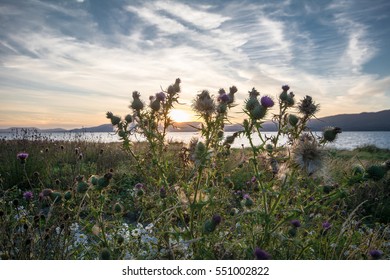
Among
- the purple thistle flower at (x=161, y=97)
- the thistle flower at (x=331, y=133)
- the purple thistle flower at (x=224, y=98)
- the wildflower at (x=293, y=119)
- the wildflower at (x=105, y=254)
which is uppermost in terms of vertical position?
the purple thistle flower at (x=161, y=97)

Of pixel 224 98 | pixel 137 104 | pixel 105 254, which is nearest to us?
pixel 105 254

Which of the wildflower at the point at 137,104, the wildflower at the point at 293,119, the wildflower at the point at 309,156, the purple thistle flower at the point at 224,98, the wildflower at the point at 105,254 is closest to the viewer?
the wildflower at the point at 105,254

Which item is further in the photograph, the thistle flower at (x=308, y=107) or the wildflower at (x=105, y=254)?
the thistle flower at (x=308, y=107)

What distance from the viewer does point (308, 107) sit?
2.40 meters

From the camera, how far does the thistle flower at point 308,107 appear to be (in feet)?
7.86

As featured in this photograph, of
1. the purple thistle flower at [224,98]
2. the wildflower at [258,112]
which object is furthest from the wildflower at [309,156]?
the purple thistle flower at [224,98]

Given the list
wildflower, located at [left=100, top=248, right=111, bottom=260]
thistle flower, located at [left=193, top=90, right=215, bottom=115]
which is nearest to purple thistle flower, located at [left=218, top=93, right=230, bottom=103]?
thistle flower, located at [left=193, top=90, right=215, bottom=115]

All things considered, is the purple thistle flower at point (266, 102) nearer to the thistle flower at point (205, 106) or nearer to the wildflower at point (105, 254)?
the thistle flower at point (205, 106)

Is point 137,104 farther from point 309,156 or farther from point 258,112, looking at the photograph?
point 309,156

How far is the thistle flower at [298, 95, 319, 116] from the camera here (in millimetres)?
2395

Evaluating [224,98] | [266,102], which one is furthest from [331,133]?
[224,98]

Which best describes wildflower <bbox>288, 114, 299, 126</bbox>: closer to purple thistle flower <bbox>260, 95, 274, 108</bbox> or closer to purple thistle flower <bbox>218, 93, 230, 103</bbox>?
purple thistle flower <bbox>260, 95, 274, 108</bbox>

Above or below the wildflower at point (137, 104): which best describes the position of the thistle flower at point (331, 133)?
below

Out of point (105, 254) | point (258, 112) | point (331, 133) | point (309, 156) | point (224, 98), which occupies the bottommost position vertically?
point (105, 254)
